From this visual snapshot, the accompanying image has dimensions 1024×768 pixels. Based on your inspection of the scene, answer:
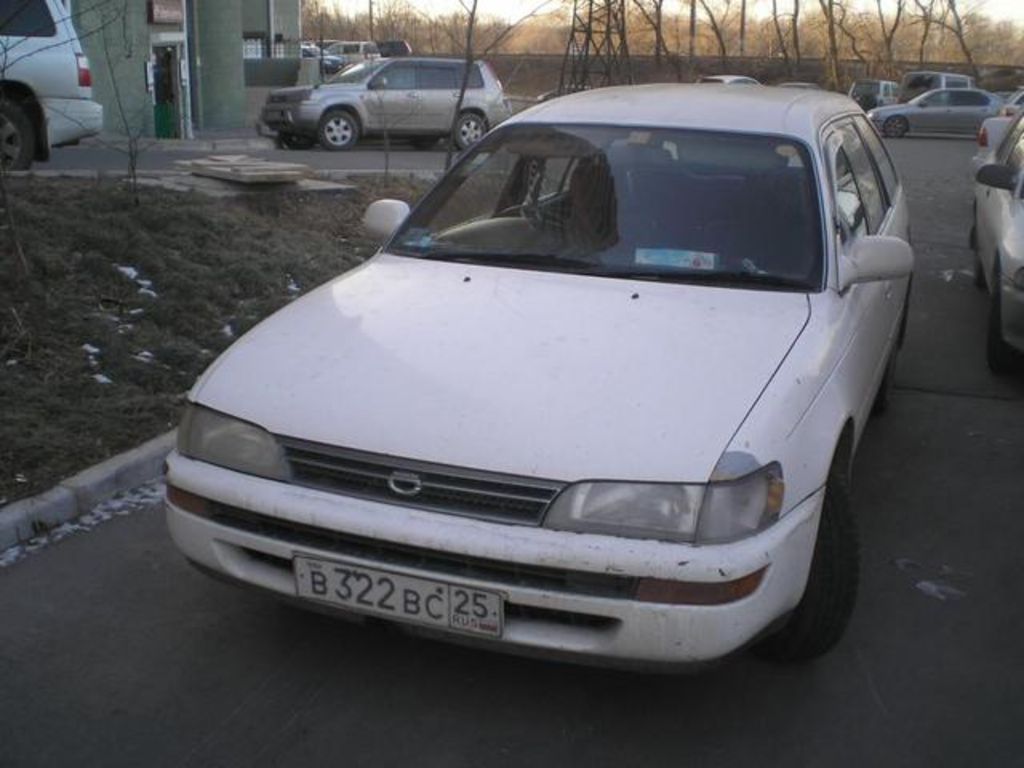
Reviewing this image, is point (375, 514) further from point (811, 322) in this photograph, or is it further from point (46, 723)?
point (811, 322)

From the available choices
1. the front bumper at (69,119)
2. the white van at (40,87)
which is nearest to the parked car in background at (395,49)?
the front bumper at (69,119)

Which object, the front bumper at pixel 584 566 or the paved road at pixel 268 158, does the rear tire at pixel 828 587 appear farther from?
the paved road at pixel 268 158

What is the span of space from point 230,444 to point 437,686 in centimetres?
88

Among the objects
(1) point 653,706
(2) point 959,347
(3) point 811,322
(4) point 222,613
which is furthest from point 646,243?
(2) point 959,347

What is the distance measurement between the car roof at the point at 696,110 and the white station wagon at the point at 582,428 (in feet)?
0.51

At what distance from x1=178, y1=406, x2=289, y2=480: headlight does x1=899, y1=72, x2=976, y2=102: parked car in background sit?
123ft

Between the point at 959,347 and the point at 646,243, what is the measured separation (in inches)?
156

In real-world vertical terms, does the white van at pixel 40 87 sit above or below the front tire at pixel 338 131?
above

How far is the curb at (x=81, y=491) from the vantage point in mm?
4141

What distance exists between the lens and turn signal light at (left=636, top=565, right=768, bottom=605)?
8.91 feet

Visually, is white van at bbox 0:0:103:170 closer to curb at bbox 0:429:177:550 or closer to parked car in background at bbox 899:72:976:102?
curb at bbox 0:429:177:550

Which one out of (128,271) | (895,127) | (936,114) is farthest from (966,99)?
(128,271)

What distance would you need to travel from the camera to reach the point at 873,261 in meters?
3.92

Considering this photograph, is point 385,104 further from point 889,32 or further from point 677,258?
point 889,32
